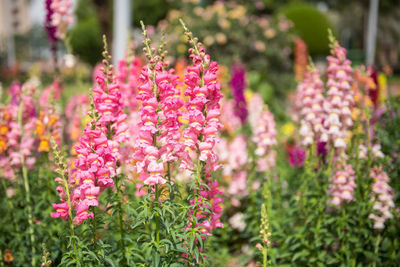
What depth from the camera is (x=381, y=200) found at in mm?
3037

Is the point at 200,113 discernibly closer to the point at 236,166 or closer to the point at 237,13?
the point at 236,166

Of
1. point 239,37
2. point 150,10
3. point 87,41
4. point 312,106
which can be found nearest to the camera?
point 312,106

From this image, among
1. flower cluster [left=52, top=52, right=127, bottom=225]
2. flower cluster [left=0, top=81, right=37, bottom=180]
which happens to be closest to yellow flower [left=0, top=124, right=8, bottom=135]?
flower cluster [left=0, top=81, right=37, bottom=180]

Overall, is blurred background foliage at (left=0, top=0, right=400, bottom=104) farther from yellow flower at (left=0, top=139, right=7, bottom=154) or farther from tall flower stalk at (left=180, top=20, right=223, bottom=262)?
yellow flower at (left=0, top=139, right=7, bottom=154)

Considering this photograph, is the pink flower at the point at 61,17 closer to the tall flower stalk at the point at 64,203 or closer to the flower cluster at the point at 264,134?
the flower cluster at the point at 264,134

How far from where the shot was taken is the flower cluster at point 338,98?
3.24 metres

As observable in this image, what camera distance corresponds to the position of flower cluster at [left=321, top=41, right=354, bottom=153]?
324cm

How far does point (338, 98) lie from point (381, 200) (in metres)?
0.81

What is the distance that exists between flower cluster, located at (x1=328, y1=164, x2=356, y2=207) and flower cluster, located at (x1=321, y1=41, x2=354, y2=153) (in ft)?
0.71

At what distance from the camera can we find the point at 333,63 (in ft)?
10.9

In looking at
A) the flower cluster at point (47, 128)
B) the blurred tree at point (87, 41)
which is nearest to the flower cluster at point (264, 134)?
the flower cluster at point (47, 128)

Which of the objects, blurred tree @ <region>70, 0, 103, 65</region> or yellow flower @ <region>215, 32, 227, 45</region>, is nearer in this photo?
yellow flower @ <region>215, 32, 227, 45</region>

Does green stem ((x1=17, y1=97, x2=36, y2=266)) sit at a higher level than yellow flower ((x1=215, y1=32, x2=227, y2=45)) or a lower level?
lower

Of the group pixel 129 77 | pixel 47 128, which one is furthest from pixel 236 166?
pixel 47 128
